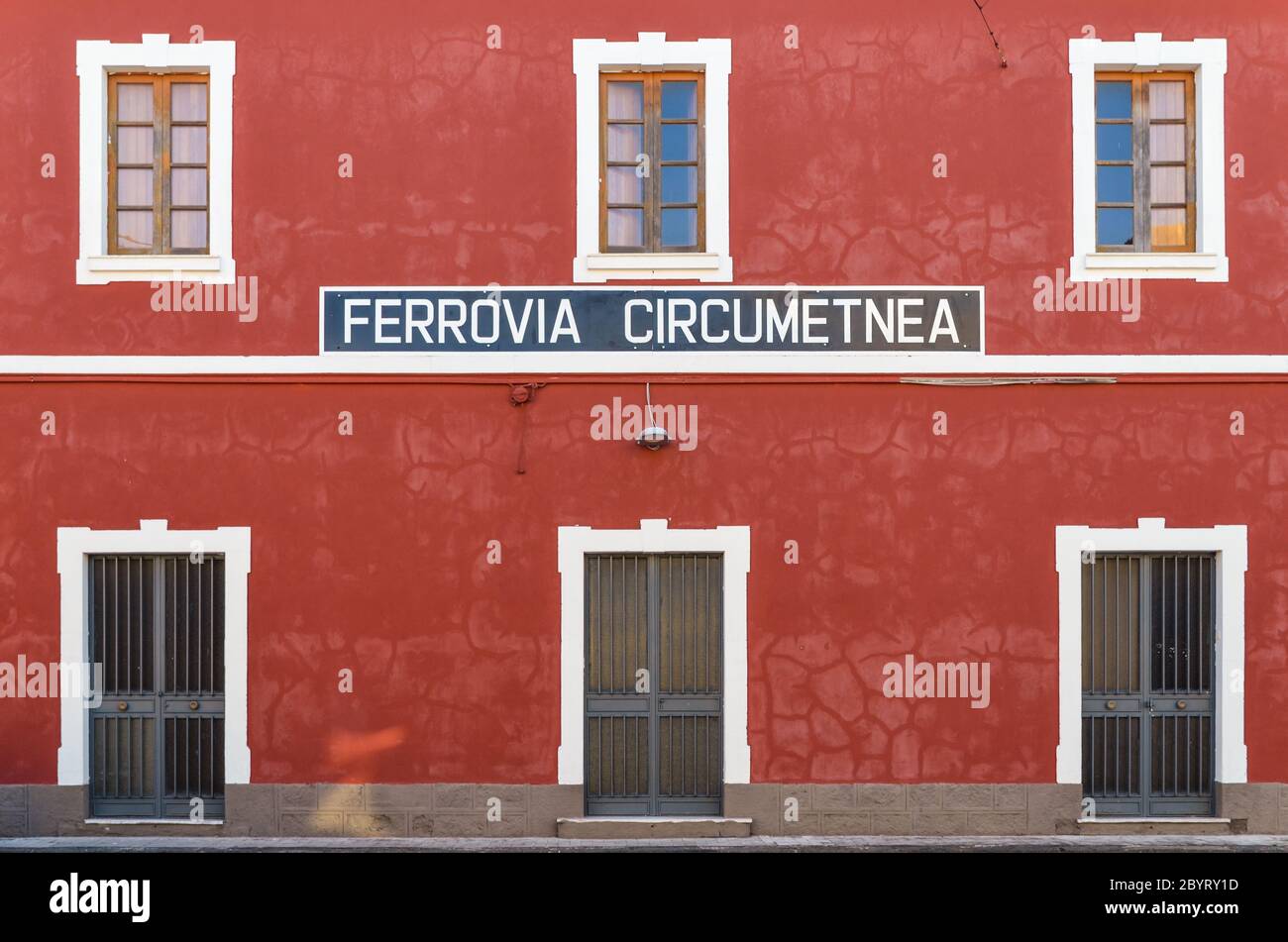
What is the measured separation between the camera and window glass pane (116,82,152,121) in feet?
36.2

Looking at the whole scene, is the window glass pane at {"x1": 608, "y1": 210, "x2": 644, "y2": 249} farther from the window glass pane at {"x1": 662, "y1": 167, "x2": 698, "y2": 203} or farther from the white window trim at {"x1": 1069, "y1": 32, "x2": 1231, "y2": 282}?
the white window trim at {"x1": 1069, "y1": 32, "x2": 1231, "y2": 282}

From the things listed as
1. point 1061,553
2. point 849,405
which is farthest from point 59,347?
point 1061,553

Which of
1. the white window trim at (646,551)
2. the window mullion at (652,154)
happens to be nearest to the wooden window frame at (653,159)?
the window mullion at (652,154)

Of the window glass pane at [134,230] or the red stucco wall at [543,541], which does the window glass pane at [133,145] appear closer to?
the window glass pane at [134,230]

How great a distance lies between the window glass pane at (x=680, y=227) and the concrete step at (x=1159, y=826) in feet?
19.1

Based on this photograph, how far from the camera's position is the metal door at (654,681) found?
10.9 meters

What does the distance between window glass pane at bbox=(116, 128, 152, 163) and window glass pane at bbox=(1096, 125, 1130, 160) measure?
801cm

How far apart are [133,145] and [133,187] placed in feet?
1.18

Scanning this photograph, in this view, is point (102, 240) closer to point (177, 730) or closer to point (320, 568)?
point (320, 568)

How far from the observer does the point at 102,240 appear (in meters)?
11.0

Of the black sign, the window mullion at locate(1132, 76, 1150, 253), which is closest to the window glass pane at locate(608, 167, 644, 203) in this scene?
the black sign

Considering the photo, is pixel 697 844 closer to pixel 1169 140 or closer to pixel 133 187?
pixel 1169 140

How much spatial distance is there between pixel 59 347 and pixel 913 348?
23.2 feet

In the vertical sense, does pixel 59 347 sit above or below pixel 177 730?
above
